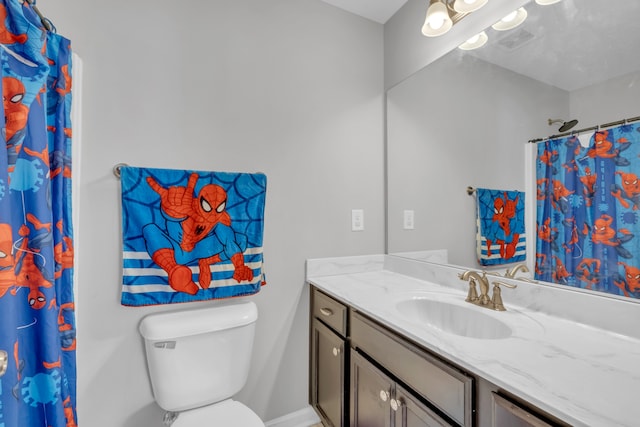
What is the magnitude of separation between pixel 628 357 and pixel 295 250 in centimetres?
128

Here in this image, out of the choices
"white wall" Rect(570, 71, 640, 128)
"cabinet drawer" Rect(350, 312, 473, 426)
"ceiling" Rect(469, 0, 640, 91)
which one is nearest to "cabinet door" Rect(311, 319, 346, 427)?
"cabinet drawer" Rect(350, 312, 473, 426)

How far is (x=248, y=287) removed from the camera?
4.70 feet

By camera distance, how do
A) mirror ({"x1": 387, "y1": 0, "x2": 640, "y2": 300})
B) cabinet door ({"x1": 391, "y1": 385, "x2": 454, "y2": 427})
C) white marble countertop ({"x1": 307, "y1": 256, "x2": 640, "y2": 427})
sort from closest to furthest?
white marble countertop ({"x1": 307, "y1": 256, "x2": 640, "y2": 427}) → cabinet door ({"x1": 391, "y1": 385, "x2": 454, "y2": 427}) → mirror ({"x1": 387, "y1": 0, "x2": 640, "y2": 300})

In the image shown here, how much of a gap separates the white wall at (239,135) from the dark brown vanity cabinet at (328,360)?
8cm

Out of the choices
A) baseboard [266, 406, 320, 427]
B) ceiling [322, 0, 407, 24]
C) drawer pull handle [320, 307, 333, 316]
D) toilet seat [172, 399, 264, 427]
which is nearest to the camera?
toilet seat [172, 399, 264, 427]

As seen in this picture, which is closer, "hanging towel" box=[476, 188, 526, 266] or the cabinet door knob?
the cabinet door knob

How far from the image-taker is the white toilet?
1.16 meters

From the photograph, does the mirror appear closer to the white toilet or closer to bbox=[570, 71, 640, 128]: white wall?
bbox=[570, 71, 640, 128]: white wall

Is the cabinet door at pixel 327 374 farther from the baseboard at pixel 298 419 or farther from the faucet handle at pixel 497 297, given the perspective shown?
the faucet handle at pixel 497 297

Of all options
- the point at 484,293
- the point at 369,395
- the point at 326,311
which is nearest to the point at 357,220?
the point at 326,311

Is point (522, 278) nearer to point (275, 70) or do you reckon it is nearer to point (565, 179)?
point (565, 179)

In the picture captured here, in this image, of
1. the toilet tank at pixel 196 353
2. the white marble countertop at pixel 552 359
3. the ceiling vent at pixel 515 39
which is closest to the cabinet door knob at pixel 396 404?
the white marble countertop at pixel 552 359

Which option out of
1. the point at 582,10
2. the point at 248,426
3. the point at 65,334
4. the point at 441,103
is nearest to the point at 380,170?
the point at 441,103

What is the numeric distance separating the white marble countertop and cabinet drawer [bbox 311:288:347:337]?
0.35 feet
